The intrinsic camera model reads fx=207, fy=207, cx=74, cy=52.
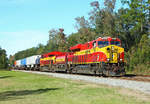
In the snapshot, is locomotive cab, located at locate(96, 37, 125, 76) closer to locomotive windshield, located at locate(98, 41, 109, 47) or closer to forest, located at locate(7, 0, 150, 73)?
locomotive windshield, located at locate(98, 41, 109, 47)

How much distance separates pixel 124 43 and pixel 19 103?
39842mm

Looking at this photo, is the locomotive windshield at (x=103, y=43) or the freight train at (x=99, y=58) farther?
the locomotive windshield at (x=103, y=43)

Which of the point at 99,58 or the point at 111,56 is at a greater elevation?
the point at 111,56

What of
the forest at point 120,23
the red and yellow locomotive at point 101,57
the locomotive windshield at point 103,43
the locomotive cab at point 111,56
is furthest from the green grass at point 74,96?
the forest at point 120,23

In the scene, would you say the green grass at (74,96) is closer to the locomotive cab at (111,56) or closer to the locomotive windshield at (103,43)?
the locomotive cab at (111,56)

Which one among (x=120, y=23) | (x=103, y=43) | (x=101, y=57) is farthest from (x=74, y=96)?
(x=120, y=23)

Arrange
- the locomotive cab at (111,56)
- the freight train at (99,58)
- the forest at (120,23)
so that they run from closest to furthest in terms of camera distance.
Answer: the locomotive cab at (111,56)
the freight train at (99,58)
the forest at (120,23)

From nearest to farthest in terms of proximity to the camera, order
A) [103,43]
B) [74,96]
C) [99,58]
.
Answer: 1. [74,96]
2. [99,58]
3. [103,43]

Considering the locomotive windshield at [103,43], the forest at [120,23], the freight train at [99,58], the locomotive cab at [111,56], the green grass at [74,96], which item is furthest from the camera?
the forest at [120,23]

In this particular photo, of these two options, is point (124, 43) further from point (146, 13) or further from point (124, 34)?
point (146, 13)

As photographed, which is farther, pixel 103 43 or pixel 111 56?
pixel 103 43

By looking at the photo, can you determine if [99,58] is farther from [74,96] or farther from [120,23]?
[120,23]

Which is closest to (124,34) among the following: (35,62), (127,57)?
(127,57)

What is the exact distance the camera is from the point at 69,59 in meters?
30.0
